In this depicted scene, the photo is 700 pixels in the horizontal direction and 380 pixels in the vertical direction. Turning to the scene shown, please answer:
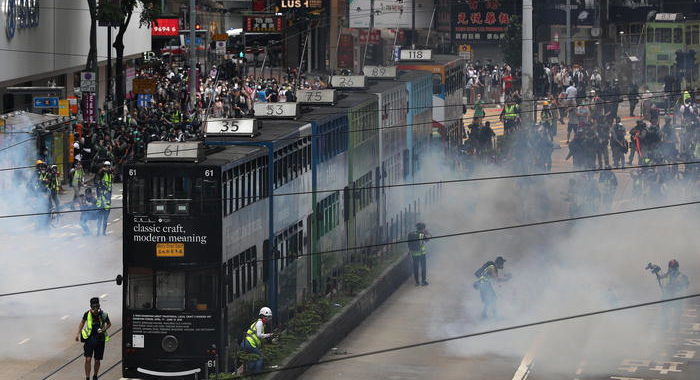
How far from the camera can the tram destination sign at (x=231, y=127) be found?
2503 centimetres

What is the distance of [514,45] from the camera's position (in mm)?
78375

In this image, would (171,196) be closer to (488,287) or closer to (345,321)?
(345,321)

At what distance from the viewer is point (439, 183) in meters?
41.5

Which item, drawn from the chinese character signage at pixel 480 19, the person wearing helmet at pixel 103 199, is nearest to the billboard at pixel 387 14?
the chinese character signage at pixel 480 19

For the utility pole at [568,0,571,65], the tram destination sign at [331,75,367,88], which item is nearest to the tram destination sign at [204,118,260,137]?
the tram destination sign at [331,75,367,88]

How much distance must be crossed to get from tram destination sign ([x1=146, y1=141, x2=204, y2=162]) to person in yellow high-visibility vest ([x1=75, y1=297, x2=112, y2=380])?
2.23 m

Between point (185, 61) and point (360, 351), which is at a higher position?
point (185, 61)

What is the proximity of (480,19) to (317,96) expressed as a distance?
55.6 meters

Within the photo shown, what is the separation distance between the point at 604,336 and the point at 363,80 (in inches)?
409

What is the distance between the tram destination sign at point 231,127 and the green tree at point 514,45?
175ft

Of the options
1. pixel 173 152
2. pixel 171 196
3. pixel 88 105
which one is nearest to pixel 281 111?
pixel 173 152

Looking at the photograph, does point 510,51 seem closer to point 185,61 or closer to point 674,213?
point 185,61

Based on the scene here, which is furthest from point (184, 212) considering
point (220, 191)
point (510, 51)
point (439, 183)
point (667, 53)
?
point (510, 51)

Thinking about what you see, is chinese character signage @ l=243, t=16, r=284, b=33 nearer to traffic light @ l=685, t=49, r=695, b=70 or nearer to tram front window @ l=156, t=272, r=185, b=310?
traffic light @ l=685, t=49, r=695, b=70
